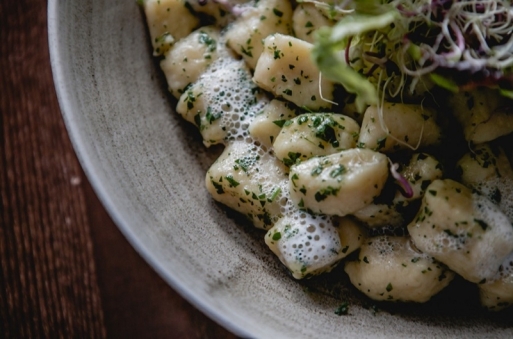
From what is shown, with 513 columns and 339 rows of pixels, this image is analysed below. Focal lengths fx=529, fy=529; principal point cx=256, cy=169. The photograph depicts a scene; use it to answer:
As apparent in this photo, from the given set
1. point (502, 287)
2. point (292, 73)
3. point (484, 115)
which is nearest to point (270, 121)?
point (292, 73)

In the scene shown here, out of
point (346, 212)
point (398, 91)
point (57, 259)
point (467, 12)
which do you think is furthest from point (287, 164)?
point (57, 259)

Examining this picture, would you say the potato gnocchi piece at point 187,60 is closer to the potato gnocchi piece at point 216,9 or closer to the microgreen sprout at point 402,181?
the potato gnocchi piece at point 216,9

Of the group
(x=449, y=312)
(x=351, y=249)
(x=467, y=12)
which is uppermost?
(x=467, y=12)

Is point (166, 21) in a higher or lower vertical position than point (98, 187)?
higher

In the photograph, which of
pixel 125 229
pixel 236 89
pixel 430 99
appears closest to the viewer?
pixel 125 229

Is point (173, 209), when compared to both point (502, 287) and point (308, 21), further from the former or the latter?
point (502, 287)

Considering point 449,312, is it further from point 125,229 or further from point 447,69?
point 125,229

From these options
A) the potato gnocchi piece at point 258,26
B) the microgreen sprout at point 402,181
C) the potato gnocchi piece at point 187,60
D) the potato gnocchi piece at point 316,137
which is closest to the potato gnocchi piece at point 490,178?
the microgreen sprout at point 402,181
